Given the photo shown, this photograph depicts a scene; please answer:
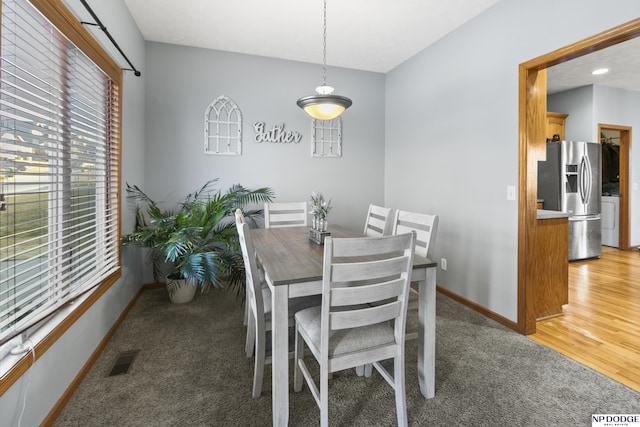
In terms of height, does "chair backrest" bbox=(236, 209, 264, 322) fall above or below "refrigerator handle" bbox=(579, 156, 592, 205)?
below

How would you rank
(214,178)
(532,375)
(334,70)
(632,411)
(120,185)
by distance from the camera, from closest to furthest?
(632,411) → (532,375) → (120,185) → (214,178) → (334,70)

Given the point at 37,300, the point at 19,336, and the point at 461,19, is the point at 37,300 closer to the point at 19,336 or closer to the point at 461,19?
the point at 19,336

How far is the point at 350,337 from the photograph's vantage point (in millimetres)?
1448

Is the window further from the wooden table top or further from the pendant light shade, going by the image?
the pendant light shade

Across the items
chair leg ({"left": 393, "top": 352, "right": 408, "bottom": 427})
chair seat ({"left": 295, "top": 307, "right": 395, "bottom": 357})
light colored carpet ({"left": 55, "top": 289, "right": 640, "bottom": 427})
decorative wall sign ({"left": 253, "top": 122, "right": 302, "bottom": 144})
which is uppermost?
decorative wall sign ({"left": 253, "top": 122, "right": 302, "bottom": 144})

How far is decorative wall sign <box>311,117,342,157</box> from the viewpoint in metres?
3.99

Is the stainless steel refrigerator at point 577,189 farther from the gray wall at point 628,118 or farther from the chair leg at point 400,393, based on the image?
the chair leg at point 400,393

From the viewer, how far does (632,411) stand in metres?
1.61

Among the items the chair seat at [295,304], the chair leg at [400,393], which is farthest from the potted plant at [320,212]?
the chair leg at [400,393]

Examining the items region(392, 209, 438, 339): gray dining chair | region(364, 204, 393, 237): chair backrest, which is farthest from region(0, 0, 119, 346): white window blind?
region(364, 204, 393, 237): chair backrest

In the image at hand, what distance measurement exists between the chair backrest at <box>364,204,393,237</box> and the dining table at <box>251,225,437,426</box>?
25.5 inches

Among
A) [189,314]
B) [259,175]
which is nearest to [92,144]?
[189,314]

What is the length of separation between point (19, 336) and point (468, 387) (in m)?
2.24

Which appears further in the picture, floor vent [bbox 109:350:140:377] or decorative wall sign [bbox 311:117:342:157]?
decorative wall sign [bbox 311:117:342:157]
